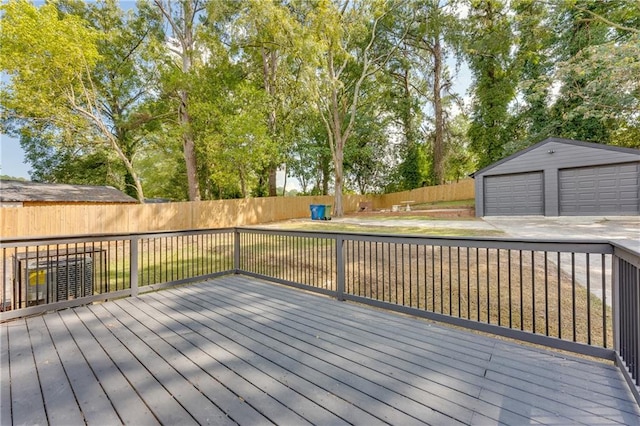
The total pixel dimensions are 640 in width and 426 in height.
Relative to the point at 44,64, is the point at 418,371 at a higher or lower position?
lower

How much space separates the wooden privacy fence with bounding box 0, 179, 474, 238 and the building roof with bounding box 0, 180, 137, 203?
3616 millimetres

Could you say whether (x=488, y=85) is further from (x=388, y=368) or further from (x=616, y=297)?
(x=388, y=368)

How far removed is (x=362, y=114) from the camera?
65.4 feet

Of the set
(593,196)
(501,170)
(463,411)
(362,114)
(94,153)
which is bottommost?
(463,411)

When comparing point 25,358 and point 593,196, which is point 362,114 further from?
point 25,358

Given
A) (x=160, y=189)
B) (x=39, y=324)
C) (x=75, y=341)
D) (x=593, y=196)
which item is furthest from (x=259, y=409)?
(x=160, y=189)

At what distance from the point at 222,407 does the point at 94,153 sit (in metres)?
21.0

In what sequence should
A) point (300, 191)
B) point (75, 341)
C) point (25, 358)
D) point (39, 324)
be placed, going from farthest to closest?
point (300, 191) → point (39, 324) → point (75, 341) → point (25, 358)

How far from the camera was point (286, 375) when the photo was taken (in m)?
1.89

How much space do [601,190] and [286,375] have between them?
13768mm

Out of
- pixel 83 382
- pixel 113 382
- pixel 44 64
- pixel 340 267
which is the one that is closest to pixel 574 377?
pixel 340 267

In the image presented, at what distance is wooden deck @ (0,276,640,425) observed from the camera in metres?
1.54

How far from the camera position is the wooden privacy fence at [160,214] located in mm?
8594

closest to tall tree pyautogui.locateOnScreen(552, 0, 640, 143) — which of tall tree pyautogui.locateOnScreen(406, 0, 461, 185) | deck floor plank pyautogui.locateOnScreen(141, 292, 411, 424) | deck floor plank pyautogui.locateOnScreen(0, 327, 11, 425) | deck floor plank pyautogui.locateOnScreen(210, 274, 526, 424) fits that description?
tall tree pyautogui.locateOnScreen(406, 0, 461, 185)
